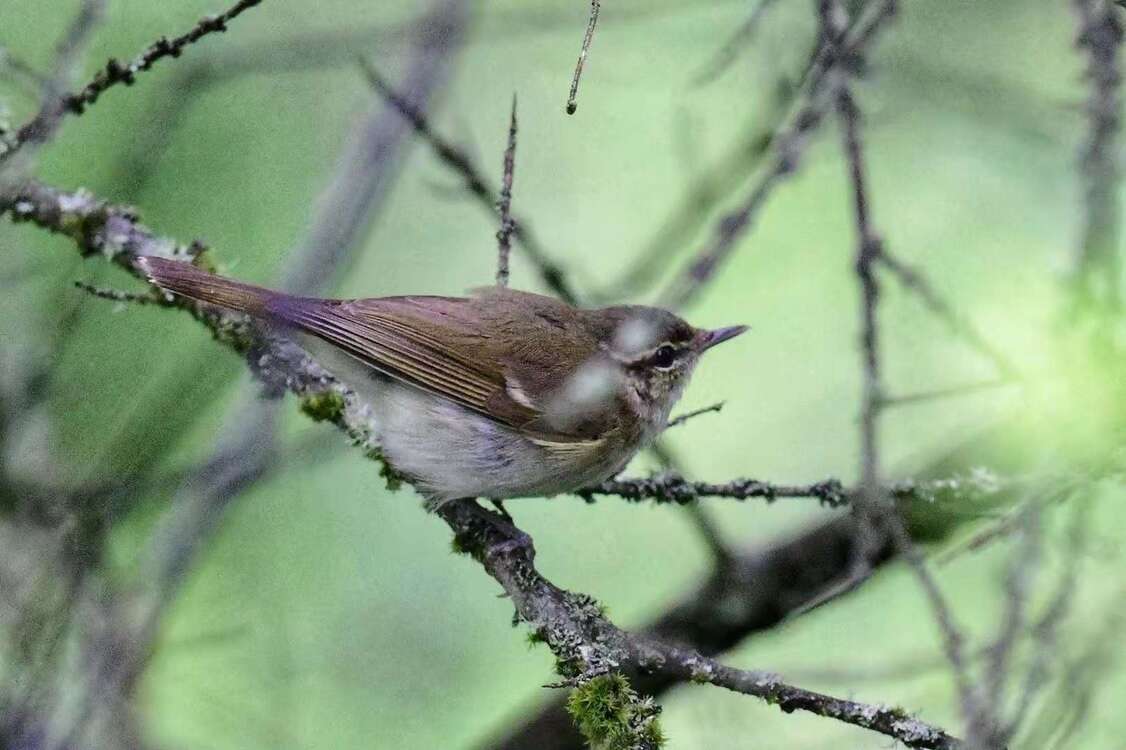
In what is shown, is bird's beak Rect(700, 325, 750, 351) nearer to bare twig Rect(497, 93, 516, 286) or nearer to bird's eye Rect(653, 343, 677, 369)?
bird's eye Rect(653, 343, 677, 369)

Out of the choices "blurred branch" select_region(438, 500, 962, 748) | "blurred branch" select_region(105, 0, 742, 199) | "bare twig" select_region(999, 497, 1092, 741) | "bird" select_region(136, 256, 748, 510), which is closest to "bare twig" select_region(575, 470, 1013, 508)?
"bare twig" select_region(999, 497, 1092, 741)

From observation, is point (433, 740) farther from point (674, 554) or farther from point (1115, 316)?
point (1115, 316)

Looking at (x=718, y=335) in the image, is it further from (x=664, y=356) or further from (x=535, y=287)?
(x=535, y=287)

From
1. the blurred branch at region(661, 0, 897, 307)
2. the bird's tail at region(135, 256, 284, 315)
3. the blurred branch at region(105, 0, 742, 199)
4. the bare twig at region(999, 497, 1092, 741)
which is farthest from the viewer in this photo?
the blurred branch at region(105, 0, 742, 199)

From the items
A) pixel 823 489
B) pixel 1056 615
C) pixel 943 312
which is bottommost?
pixel 1056 615

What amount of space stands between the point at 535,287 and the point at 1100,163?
5129 mm

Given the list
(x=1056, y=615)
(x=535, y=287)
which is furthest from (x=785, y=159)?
(x=535, y=287)

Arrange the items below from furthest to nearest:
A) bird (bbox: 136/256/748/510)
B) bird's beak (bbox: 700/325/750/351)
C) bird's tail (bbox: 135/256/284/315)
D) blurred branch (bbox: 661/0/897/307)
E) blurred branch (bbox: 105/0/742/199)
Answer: blurred branch (bbox: 105/0/742/199)
bird's beak (bbox: 700/325/750/351)
bird (bbox: 136/256/748/510)
bird's tail (bbox: 135/256/284/315)
blurred branch (bbox: 661/0/897/307)

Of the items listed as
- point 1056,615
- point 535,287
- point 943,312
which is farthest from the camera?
point 535,287

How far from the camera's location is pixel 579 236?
8297 millimetres

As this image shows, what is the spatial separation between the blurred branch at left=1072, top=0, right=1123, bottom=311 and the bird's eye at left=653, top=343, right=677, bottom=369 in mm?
1828

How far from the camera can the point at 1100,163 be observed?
3461 millimetres

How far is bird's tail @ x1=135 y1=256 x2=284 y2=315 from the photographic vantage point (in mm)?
4078

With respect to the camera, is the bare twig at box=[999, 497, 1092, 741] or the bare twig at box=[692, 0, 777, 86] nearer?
the bare twig at box=[999, 497, 1092, 741]
